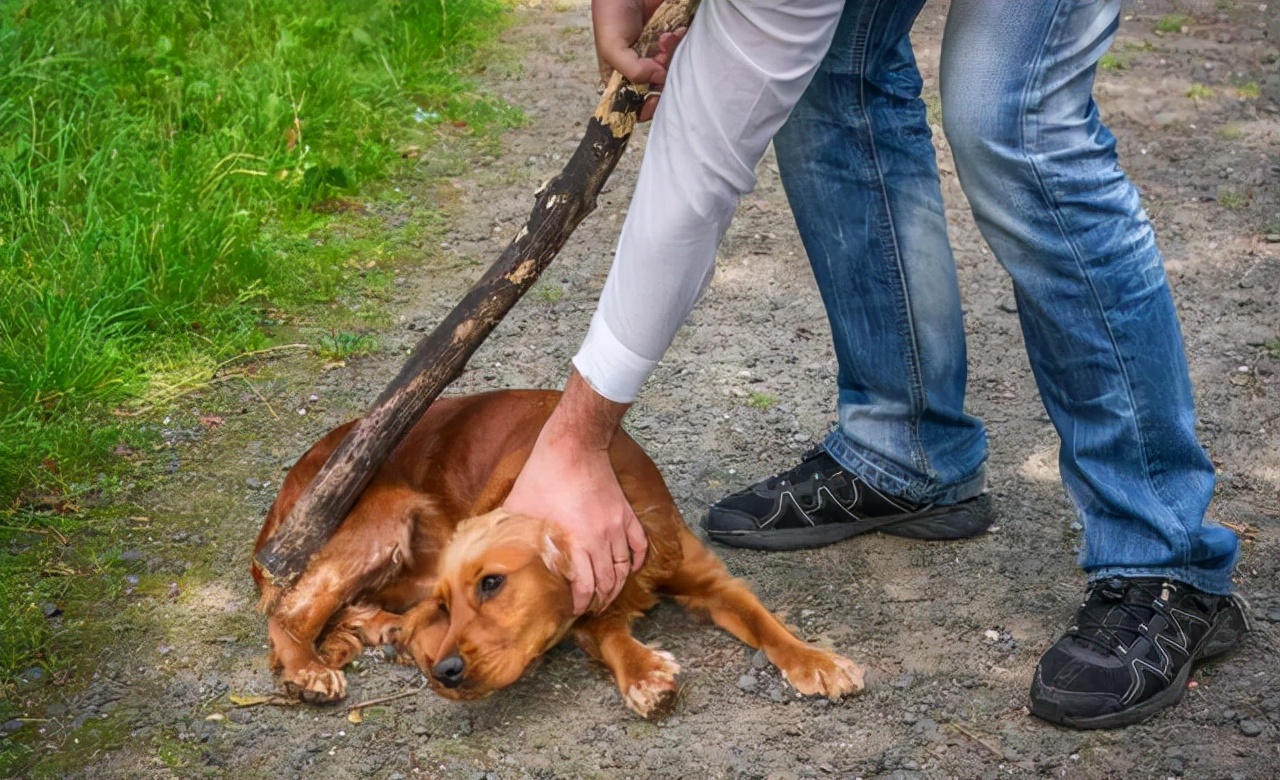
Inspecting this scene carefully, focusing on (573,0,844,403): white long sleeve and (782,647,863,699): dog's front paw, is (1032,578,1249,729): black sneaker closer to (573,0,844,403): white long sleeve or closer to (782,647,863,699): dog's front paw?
(782,647,863,699): dog's front paw

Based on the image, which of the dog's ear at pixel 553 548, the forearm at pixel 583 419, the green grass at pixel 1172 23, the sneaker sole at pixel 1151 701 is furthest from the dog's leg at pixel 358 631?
the green grass at pixel 1172 23

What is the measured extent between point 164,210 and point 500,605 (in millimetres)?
2448

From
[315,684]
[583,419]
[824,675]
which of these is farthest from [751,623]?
[315,684]

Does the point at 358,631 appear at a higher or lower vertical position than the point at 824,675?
lower

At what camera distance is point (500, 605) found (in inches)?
104

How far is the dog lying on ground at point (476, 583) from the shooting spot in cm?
263

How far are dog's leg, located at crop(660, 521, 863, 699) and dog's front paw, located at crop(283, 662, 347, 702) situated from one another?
0.72 m

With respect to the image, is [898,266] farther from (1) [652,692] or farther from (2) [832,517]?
(1) [652,692]

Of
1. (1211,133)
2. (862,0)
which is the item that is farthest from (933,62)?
(862,0)

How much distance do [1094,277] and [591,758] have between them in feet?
4.23

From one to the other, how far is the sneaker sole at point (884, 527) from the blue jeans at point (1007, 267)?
0.15 ft

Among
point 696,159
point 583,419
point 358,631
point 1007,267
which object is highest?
point 696,159

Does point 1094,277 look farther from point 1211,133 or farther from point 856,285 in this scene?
point 1211,133

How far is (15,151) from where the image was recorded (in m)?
4.76
